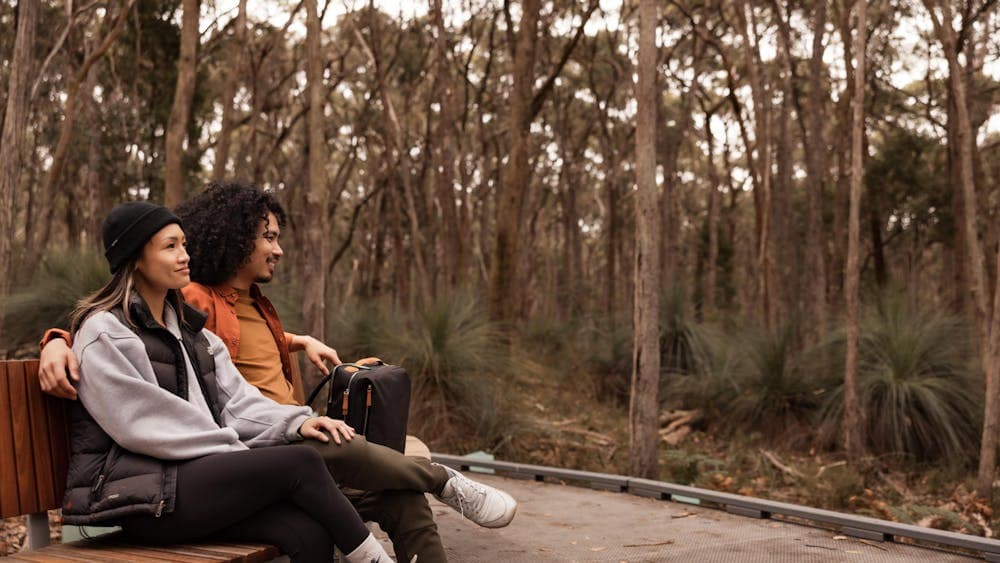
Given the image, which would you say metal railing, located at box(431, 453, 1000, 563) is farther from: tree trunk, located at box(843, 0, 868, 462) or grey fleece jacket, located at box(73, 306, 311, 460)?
grey fleece jacket, located at box(73, 306, 311, 460)

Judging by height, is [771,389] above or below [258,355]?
below

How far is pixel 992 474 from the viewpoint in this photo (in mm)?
6746

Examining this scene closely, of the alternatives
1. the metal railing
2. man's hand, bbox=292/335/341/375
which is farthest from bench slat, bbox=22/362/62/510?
the metal railing

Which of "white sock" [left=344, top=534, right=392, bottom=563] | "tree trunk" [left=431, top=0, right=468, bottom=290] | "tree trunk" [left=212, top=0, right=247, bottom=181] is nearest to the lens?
"white sock" [left=344, top=534, right=392, bottom=563]

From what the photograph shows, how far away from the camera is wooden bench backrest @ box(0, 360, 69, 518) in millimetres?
2697

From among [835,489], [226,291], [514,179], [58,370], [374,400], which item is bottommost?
[835,489]

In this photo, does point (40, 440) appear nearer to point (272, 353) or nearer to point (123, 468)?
point (123, 468)

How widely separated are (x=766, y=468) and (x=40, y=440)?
6799 millimetres

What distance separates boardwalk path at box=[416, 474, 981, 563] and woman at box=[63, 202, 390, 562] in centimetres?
155

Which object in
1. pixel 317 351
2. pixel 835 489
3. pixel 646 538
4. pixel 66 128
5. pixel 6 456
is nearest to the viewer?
pixel 6 456

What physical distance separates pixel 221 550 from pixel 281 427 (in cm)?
51

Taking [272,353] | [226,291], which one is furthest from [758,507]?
[226,291]

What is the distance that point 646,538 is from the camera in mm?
4578

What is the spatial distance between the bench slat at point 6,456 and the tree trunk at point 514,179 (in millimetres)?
9174
